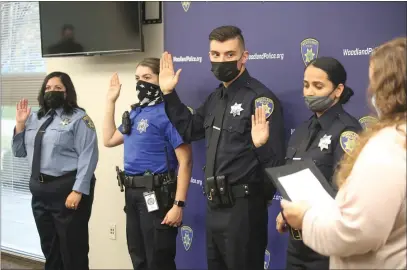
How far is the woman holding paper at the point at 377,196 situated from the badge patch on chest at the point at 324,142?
0.68 m

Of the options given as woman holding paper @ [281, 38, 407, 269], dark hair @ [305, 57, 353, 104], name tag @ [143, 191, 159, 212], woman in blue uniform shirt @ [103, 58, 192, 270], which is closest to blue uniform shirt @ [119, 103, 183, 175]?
woman in blue uniform shirt @ [103, 58, 192, 270]

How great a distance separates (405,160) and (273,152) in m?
1.13

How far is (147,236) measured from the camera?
2475mm

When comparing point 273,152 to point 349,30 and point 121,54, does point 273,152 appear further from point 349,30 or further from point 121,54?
point 121,54

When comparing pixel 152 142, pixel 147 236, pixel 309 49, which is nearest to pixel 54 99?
pixel 152 142

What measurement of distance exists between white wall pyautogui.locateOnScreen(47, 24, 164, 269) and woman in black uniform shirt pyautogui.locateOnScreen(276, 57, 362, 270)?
5.50 ft

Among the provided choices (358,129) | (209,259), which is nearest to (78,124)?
(209,259)

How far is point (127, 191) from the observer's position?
2551 millimetres

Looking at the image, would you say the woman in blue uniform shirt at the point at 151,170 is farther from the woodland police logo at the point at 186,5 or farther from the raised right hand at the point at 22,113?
the raised right hand at the point at 22,113

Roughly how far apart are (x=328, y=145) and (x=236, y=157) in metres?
0.52

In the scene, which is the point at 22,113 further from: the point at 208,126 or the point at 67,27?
the point at 208,126

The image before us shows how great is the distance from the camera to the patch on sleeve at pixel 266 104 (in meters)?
2.18

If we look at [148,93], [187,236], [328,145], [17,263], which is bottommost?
[17,263]

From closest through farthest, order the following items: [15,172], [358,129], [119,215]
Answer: [358,129], [119,215], [15,172]
